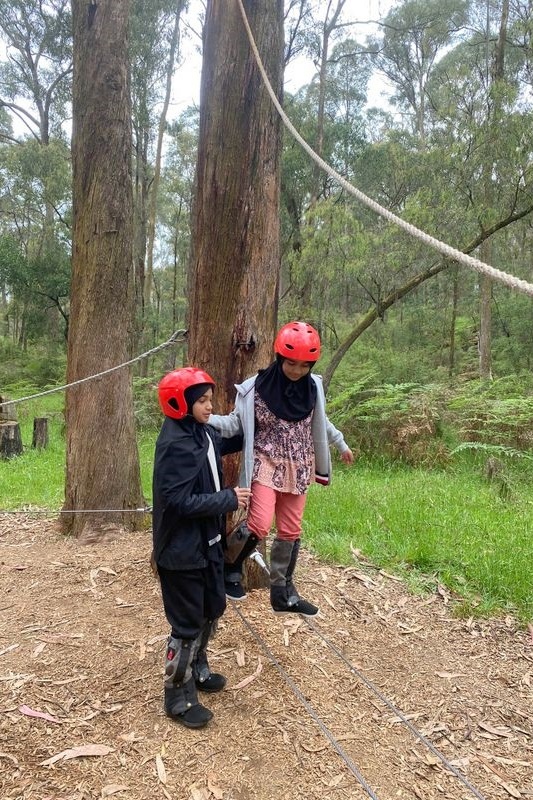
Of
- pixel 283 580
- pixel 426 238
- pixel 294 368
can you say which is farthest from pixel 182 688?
pixel 426 238

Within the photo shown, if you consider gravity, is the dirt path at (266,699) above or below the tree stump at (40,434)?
below

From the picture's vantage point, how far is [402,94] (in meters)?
Result: 28.5

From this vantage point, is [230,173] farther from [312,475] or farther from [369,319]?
[369,319]

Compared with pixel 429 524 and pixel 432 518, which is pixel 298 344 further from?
pixel 432 518

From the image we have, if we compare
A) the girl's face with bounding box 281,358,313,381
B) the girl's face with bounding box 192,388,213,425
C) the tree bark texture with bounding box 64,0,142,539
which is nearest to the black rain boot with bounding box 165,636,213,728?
the girl's face with bounding box 192,388,213,425

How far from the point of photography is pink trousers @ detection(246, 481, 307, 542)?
3.03 meters

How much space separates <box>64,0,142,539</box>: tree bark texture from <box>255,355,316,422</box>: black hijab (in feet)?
8.80

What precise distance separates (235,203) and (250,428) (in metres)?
1.42

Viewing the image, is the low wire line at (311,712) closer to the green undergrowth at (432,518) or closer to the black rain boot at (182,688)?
the black rain boot at (182,688)

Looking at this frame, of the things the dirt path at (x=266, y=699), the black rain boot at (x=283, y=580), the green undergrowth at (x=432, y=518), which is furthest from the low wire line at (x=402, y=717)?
the green undergrowth at (x=432, y=518)

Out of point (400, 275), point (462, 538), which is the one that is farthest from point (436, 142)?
point (462, 538)

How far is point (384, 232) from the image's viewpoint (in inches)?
507

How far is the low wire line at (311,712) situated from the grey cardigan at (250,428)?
3.45 feet

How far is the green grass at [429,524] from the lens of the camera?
15.1 feet
